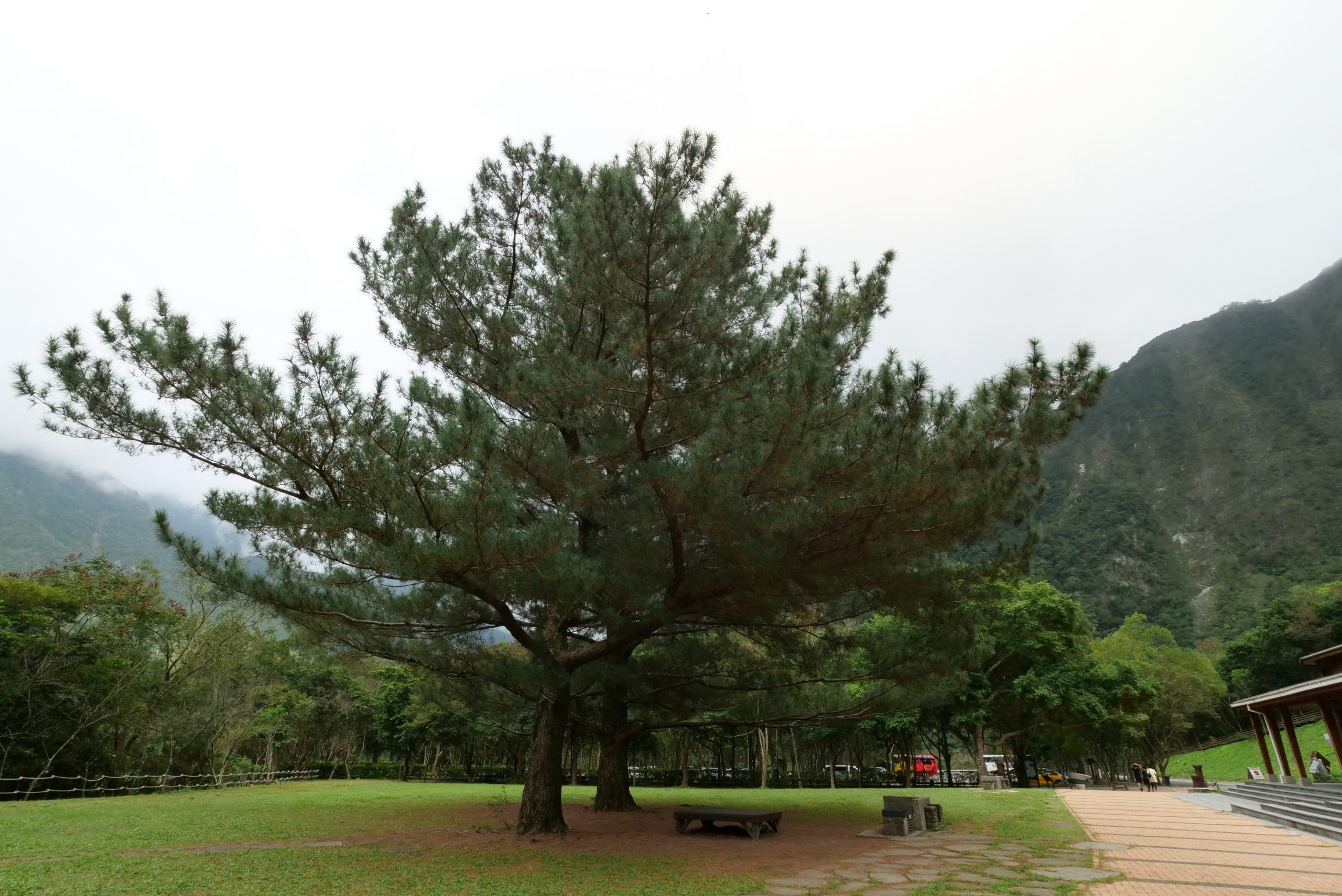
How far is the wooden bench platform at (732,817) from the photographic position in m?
7.80

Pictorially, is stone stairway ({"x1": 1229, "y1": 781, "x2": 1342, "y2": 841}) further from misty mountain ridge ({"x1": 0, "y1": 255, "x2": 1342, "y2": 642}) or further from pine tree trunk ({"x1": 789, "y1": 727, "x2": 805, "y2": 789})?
misty mountain ridge ({"x1": 0, "y1": 255, "x2": 1342, "y2": 642})

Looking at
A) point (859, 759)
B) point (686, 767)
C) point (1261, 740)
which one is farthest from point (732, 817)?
point (859, 759)

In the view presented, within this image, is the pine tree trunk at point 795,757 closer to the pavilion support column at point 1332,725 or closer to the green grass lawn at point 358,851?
the green grass lawn at point 358,851

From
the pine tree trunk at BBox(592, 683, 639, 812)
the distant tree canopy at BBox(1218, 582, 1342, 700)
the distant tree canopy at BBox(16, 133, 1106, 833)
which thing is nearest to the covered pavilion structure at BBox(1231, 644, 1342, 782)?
the distant tree canopy at BBox(16, 133, 1106, 833)

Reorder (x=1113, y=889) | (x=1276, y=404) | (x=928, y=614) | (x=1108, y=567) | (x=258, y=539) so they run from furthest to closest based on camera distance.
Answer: (x=1276, y=404), (x=1108, y=567), (x=928, y=614), (x=258, y=539), (x=1113, y=889)

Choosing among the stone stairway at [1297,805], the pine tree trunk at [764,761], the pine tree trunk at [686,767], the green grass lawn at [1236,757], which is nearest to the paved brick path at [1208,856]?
the stone stairway at [1297,805]

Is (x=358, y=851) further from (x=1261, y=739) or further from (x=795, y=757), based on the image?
(x=795, y=757)

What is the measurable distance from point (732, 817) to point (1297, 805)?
334 inches

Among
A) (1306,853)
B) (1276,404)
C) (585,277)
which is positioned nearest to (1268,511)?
(1276,404)

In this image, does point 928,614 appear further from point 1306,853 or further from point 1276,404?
point 1276,404

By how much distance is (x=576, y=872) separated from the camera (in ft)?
18.4

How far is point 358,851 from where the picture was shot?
6547 millimetres

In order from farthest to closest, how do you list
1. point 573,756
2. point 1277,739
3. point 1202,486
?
1. point 1202,486
2. point 573,756
3. point 1277,739

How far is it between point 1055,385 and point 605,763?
8.19 metres
